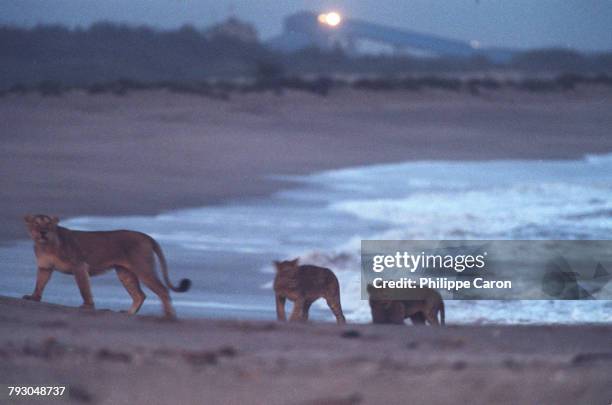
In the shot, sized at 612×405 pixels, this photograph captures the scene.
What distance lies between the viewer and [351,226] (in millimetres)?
14062

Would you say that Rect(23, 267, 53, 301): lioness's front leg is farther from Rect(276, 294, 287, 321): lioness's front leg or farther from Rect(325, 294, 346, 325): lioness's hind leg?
Rect(325, 294, 346, 325): lioness's hind leg

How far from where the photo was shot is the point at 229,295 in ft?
30.9

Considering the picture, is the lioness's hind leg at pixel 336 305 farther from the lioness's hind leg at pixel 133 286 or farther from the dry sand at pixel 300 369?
the dry sand at pixel 300 369

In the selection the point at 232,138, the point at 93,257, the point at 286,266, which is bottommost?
the point at 286,266

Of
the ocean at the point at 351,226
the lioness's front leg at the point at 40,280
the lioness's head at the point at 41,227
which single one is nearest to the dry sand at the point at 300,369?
the lioness's head at the point at 41,227

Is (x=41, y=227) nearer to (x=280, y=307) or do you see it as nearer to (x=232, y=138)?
(x=280, y=307)

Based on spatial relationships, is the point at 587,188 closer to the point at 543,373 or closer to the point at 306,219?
the point at 306,219

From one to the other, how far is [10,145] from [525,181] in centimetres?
1074

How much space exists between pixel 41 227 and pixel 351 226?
7980 millimetres

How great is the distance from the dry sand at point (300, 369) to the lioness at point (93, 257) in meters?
1.27

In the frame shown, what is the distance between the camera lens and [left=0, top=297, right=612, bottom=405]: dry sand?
454 centimetres

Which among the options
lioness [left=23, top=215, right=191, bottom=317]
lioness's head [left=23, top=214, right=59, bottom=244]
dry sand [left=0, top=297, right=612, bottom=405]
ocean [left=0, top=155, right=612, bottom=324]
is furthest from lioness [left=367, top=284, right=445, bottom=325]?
lioness's head [left=23, top=214, right=59, bottom=244]

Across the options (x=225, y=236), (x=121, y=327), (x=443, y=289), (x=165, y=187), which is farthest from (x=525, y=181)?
(x=121, y=327)

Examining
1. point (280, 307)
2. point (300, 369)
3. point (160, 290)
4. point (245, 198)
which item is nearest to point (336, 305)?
point (280, 307)
